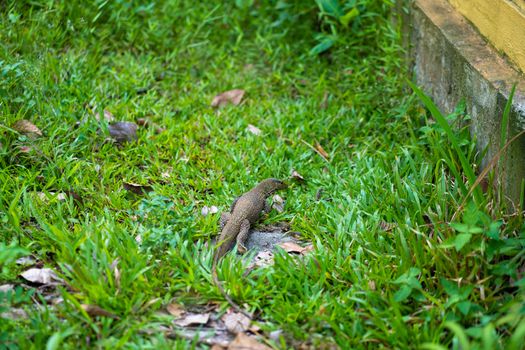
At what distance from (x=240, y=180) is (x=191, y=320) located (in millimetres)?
1633

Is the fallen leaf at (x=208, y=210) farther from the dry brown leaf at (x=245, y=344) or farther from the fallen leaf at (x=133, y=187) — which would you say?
the dry brown leaf at (x=245, y=344)

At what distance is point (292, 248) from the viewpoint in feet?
12.6

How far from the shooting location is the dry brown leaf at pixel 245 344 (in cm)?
301

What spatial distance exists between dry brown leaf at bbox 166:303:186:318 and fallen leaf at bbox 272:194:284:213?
1.28 m

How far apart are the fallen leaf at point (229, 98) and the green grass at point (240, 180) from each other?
114 millimetres

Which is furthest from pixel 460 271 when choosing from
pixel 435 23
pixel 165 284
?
pixel 435 23

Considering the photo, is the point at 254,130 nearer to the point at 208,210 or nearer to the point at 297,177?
the point at 297,177

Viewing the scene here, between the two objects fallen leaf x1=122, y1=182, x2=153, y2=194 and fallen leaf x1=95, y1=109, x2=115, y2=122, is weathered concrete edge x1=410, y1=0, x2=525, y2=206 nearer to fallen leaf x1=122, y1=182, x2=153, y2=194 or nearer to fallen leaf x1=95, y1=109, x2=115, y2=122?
fallen leaf x1=122, y1=182, x2=153, y2=194

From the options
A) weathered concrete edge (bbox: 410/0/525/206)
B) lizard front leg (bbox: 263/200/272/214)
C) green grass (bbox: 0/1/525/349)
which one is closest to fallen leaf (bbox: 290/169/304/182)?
green grass (bbox: 0/1/525/349)

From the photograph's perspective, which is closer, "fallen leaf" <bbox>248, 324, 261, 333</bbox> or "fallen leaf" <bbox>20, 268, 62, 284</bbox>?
"fallen leaf" <bbox>248, 324, 261, 333</bbox>

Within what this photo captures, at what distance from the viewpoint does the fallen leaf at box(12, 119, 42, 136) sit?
4570mm

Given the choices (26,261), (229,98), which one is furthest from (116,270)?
(229,98)

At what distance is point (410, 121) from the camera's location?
5.04 meters

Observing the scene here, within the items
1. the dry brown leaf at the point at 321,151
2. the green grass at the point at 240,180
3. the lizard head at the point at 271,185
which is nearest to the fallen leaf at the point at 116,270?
the green grass at the point at 240,180
